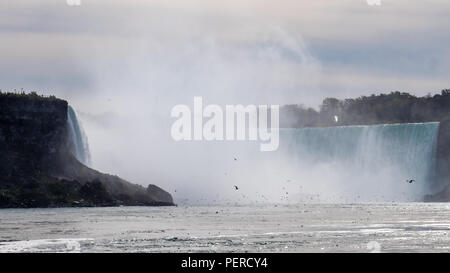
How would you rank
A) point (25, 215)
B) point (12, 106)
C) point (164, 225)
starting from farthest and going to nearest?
point (12, 106), point (25, 215), point (164, 225)

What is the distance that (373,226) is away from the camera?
355 feet

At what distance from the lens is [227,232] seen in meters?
100

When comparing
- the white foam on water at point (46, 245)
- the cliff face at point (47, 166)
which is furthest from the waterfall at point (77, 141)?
the white foam on water at point (46, 245)

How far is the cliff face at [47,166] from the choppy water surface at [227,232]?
31.1m

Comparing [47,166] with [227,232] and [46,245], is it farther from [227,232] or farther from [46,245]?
[46,245]

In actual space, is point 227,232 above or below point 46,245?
above

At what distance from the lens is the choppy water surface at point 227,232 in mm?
85000

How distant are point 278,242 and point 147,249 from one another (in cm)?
1001

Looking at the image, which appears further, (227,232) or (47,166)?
(47,166)

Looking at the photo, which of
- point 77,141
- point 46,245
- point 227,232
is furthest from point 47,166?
point 46,245

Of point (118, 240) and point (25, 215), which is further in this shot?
point (25, 215)

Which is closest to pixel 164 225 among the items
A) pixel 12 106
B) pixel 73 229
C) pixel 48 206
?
pixel 73 229

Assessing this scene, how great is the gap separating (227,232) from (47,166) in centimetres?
7567

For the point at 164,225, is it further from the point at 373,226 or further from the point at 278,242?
the point at 278,242
